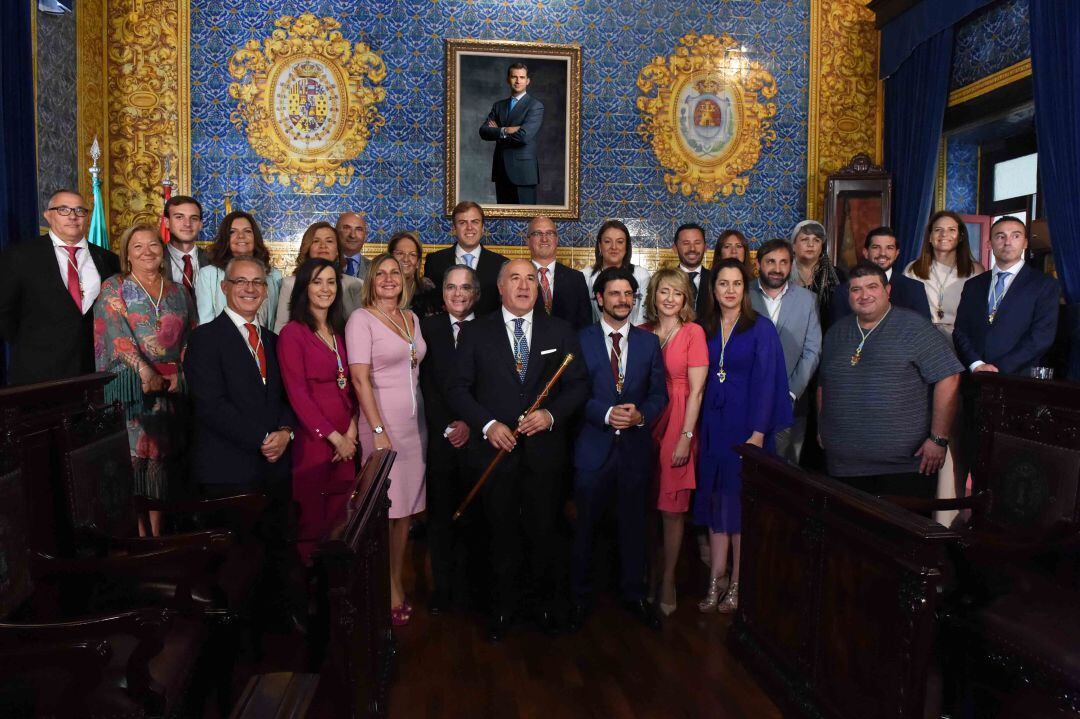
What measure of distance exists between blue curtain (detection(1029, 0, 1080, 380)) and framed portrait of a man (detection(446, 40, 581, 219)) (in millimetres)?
3576

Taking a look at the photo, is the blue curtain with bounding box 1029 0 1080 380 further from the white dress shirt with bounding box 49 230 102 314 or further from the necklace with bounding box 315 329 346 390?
the white dress shirt with bounding box 49 230 102 314

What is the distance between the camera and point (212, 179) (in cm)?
679

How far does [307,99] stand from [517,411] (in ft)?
15.2

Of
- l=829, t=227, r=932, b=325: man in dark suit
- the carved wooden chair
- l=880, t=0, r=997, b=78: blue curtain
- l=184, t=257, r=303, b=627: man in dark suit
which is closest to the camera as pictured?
the carved wooden chair

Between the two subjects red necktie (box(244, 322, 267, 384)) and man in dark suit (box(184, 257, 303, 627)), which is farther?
red necktie (box(244, 322, 267, 384))

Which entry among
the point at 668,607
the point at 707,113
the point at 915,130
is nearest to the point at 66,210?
the point at 668,607

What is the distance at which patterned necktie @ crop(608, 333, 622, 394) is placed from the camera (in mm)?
3654

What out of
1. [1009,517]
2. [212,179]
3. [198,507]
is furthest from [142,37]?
[1009,517]

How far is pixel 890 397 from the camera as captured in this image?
Result: 134 inches

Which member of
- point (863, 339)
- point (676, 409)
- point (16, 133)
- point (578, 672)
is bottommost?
point (578, 672)

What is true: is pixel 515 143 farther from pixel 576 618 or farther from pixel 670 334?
pixel 576 618

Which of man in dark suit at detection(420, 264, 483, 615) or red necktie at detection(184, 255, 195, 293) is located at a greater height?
red necktie at detection(184, 255, 195, 293)

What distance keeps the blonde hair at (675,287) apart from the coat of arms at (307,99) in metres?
4.00

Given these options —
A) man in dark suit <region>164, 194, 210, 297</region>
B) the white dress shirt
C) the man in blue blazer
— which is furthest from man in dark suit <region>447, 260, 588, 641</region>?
the white dress shirt
